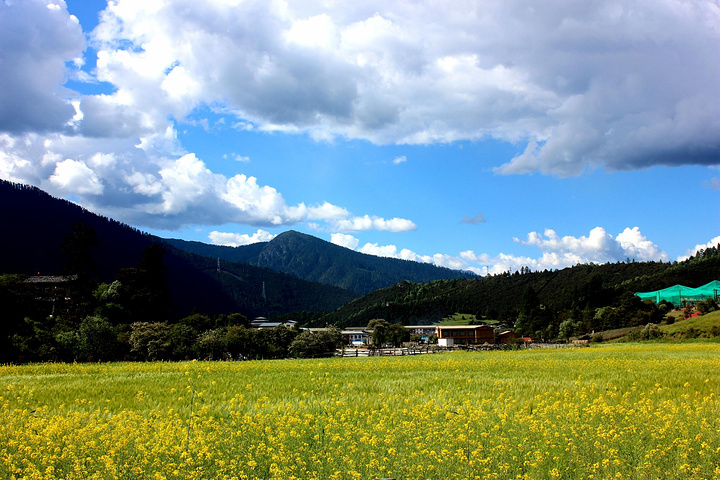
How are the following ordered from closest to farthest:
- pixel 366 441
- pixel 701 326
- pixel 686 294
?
pixel 366 441 → pixel 701 326 → pixel 686 294

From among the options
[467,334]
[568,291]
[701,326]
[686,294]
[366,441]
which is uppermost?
[568,291]

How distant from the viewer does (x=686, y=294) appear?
11312 centimetres

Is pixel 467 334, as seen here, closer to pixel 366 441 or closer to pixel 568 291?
pixel 568 291

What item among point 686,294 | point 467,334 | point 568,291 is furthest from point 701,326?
point 568,291

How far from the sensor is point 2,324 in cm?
3625

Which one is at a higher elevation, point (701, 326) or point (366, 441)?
point (366, 441)

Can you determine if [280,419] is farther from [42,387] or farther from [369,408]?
[42,387]

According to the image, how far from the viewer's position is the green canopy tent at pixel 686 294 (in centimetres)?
10917

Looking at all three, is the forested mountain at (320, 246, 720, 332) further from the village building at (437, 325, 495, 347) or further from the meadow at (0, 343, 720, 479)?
the meadow at (0, 343, 720, 479)

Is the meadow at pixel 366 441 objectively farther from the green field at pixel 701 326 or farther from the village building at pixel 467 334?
the village building at pixel 467 334

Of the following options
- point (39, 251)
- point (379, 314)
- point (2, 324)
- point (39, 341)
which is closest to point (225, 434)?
point (39, 341)

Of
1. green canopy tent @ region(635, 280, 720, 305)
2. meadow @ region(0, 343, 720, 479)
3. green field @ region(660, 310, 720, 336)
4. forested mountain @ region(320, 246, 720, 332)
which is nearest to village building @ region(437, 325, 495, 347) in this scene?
forested mountain @ region(320, 246, 720, 332)

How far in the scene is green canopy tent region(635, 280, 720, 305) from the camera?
10917 cm

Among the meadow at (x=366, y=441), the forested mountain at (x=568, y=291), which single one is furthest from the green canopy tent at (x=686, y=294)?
the meadow at (x=366, y=441)
